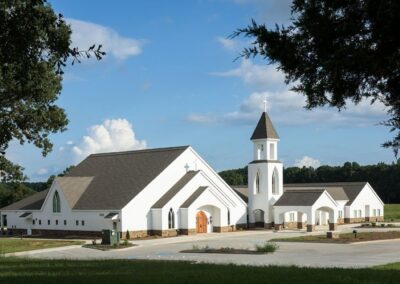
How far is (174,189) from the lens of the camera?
53531 mm

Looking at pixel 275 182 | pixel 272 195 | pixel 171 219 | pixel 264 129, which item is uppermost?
pixel 264 129

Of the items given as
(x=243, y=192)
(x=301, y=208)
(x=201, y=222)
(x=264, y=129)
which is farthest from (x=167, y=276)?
(x=243, y=192)

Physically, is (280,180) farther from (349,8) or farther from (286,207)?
(349,8)

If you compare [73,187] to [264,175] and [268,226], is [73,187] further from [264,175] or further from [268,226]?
[268,226]

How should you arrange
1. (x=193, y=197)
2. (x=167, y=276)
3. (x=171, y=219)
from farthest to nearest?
(x=193, y=197)
(x=171, y=219)
(x=167, y=276)

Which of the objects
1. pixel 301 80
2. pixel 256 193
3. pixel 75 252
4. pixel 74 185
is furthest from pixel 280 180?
pixel 301 80

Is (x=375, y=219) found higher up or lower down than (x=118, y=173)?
lower down

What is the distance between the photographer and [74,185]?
5597 centimetres

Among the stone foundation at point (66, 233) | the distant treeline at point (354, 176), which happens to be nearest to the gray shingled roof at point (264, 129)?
the stone foundation at point (66, 233)

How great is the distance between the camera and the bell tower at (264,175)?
60.4 meters

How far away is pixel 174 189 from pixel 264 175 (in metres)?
11.0

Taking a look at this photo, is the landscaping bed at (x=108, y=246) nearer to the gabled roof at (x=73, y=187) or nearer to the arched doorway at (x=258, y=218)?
the gabled roof at (x=73, y=187)

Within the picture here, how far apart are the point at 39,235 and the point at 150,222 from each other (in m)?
11.2

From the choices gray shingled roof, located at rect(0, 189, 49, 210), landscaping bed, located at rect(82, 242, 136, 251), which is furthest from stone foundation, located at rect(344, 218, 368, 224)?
landscaping bed, located at rect(82, 242, 136, 251)
